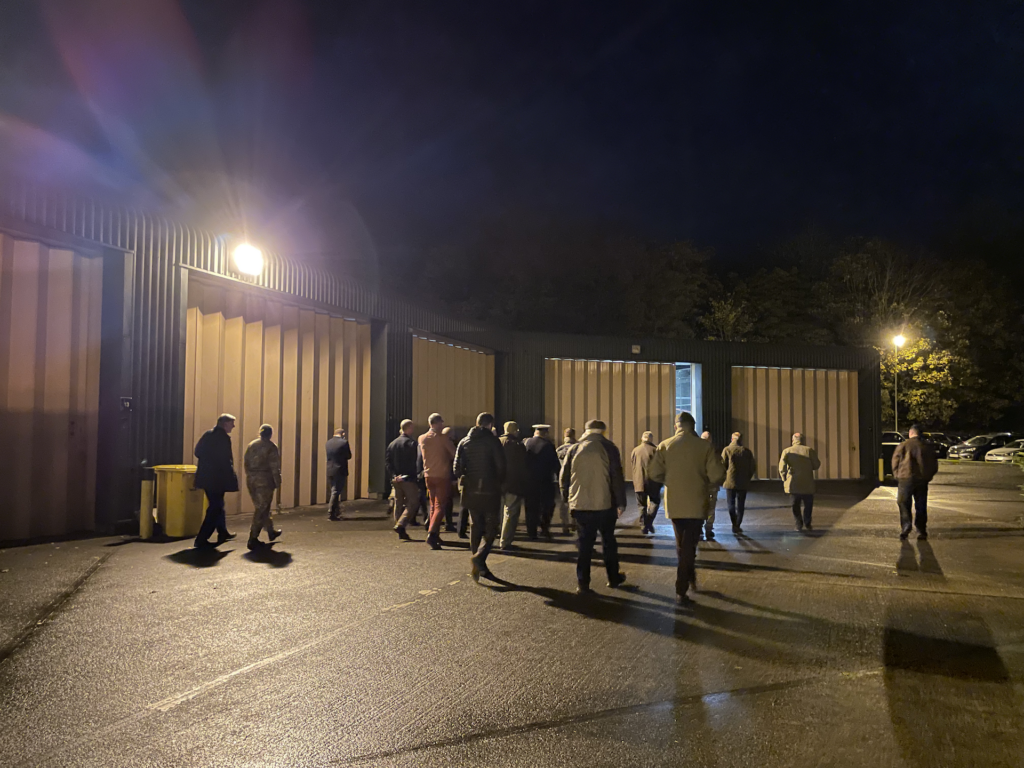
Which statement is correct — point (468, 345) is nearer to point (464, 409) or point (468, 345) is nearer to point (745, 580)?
point (464, 409)

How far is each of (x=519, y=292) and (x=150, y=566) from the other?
29753mm

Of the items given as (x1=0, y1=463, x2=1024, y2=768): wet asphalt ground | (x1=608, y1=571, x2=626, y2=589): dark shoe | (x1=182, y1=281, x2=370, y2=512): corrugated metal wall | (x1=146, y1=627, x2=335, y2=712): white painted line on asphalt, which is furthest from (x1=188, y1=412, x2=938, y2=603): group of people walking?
(x1=146, y1=627, x2=335, y2=712): white painted line on asphalt

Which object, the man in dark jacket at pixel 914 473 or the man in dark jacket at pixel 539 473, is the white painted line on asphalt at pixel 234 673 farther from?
the man in dark jacket at pixel 914 473

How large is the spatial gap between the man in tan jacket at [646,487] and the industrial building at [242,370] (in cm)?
678

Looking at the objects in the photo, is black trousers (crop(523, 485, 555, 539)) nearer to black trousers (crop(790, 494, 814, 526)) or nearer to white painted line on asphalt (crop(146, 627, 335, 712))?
black trousers (crop(790, 494, 814, 526))

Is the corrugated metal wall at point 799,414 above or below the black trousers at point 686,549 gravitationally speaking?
Result: above

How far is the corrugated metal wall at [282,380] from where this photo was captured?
13.1 m

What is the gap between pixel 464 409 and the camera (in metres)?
20.6

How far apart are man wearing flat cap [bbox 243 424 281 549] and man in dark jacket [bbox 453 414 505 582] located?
3.16 meters

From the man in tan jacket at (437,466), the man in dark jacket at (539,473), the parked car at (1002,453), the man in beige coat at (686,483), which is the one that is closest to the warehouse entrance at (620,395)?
the man in dark jacket at (539,473)

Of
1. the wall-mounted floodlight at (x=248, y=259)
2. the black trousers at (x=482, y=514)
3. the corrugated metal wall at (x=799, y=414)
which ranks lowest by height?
the black trousers at (x=482, y=514)

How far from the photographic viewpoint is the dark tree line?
3825 centimetres

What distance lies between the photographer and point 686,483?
24.7 ft

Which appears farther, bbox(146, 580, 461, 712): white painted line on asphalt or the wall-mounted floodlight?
the wall-mounted floodlight
